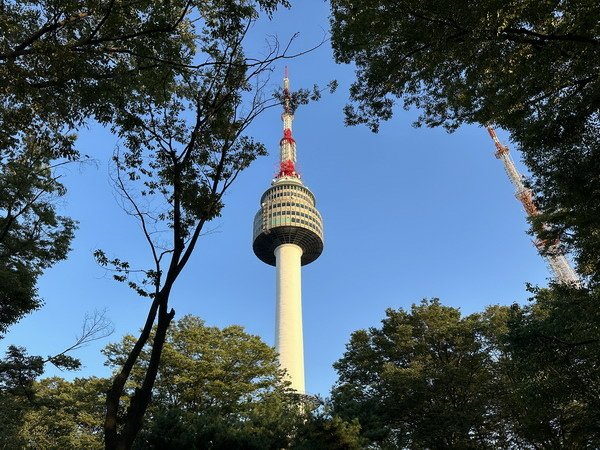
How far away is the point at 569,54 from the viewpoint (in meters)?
7.50

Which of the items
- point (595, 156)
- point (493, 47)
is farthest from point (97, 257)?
point (595, 156)

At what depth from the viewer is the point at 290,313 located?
2188 inches

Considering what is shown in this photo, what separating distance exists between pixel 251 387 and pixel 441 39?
18698 millimetres

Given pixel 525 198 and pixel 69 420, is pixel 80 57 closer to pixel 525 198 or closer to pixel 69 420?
pixel 69 420

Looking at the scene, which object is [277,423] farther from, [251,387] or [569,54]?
[569,54]

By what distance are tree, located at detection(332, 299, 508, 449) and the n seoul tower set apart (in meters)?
30.6

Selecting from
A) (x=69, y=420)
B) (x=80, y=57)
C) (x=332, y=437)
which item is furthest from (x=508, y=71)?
(x=69, y=420)

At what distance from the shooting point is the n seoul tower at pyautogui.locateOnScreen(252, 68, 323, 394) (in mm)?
54125

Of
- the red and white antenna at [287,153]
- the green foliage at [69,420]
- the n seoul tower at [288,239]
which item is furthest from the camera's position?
the red and white antenna at [287,153]

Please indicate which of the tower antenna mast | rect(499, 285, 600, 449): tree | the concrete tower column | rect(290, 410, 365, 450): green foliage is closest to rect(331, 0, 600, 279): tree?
rect(499, 285, 600, 449): tree

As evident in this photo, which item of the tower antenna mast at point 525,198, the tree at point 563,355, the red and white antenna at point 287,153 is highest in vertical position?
the red and white antenna at point 287,153

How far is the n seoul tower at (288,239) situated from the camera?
54125mm

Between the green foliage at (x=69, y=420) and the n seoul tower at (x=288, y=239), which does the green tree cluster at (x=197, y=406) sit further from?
the n seoul tower at (x=288, y=239)

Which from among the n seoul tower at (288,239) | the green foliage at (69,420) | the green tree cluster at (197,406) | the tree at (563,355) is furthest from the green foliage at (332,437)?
the n seoul tower at (288,239)
